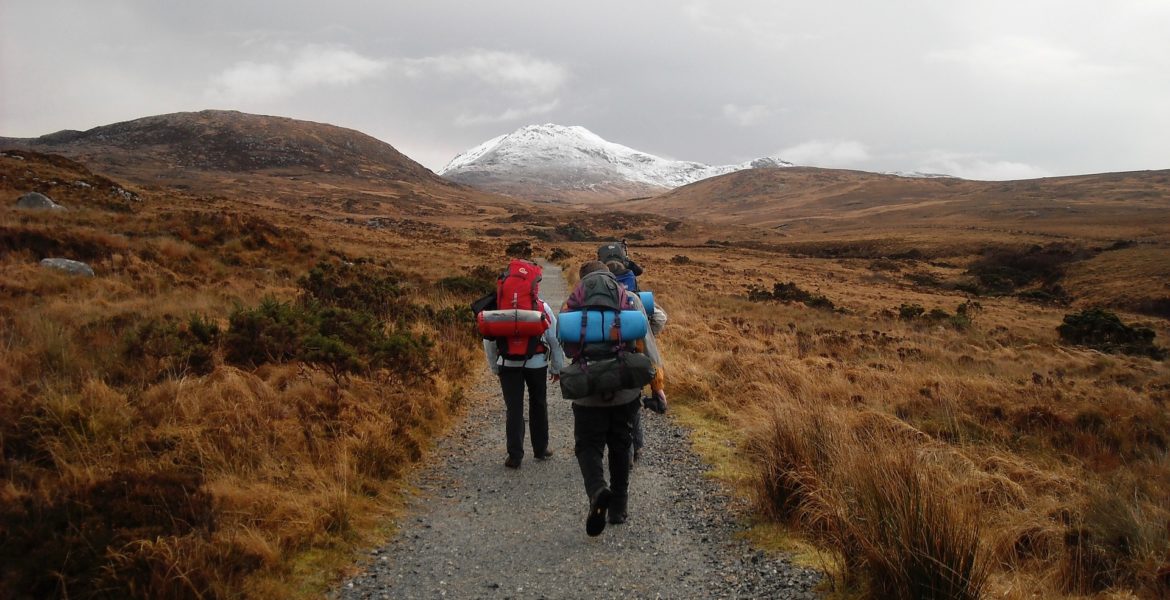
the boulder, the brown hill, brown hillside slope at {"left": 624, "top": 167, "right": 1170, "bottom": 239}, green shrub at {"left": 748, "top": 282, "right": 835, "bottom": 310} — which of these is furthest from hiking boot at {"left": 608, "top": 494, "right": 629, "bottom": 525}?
the brown hill

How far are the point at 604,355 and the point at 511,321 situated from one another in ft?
4.39

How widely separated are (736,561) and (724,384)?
523 cm

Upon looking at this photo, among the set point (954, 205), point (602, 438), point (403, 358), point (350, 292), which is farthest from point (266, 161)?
point (602, 438)

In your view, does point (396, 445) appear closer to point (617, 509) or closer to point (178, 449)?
point (178, 449)

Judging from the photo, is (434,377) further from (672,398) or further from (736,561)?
(736,561)

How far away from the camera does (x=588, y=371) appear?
14.6 feet

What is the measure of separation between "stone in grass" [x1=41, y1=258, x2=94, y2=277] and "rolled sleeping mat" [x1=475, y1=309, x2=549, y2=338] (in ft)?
33.1

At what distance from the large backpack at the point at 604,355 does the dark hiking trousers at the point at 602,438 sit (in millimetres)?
278

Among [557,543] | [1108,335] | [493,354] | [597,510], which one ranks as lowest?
[1108,335]

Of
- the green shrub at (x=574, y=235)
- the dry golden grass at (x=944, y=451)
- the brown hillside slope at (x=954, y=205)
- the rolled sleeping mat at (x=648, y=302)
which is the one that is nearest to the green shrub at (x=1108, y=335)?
the dry golden grass at (x=944, y=451)

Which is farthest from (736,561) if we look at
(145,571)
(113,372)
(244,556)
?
(113,372)

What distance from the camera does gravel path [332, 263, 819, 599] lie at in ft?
12.8

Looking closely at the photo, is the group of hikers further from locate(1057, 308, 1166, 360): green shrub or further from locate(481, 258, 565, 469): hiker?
locate(1057, 308, 1166, 360): green shrub

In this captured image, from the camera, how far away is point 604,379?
4.41m
